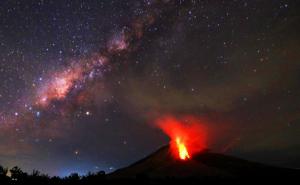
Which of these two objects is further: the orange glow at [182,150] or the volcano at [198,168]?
the orange glow at [182,150]

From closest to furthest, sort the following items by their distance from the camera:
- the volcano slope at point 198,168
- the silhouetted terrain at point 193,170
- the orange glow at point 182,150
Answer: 1. the silhouetted terrain at point 193,170
2. the volcano slope at point 198,168
3. the orange glow at point 182,150

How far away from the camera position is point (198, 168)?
56344mm

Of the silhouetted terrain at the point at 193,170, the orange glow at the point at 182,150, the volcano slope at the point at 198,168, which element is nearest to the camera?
the silhouetted terrain at the point at 193,170

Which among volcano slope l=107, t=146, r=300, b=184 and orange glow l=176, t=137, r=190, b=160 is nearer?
volcano slope l=107, t=146, r=300, b=184

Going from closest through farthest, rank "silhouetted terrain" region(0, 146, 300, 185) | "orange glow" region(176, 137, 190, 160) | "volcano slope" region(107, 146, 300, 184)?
"silhouetted terrain" region(0, 146, 300, 185) < "volcano slope" region(107, 146, 300, 184) < "orange glow" region(176, 137, 190, 160)

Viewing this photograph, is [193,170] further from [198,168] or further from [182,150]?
[182,150]

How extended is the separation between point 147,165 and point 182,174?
16.1 metres

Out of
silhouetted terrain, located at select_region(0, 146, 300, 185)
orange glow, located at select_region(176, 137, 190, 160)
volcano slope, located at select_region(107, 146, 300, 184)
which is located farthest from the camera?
orange glow, located at select_region(176, 137, 190, 160)

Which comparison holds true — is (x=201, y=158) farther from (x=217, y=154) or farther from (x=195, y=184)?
(x=195, y=184)

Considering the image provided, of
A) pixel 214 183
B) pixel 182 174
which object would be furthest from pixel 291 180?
pixel 182 174

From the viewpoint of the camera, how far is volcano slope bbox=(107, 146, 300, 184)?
5153cm

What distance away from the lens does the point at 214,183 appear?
32.1 metres

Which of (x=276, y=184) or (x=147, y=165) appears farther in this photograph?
(x=147, y=165)

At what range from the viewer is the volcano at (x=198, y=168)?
169 feet
